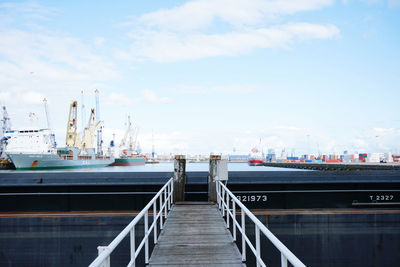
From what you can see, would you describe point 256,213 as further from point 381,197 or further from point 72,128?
point 72,128

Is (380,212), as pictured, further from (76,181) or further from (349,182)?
(76,181)

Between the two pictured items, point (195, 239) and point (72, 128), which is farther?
point (72, 128)

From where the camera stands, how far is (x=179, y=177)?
14141mm

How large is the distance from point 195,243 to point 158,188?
630cm

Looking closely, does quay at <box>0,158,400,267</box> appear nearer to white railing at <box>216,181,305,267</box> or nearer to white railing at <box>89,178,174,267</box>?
white railing at <box>89,178,174,267</box>

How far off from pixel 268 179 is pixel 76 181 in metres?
8.54

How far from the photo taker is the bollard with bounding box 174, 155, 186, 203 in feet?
46.2

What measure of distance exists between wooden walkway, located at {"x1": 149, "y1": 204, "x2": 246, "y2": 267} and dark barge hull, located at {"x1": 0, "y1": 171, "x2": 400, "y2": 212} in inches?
122

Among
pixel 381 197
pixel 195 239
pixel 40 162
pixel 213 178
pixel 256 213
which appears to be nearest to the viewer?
pixel 195 239

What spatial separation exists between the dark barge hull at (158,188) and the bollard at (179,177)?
761 mm

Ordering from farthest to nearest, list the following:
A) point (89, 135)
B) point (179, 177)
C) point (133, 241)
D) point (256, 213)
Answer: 1. point (89, 135)
2. point (179, 177)
3. point (256, 213)
4. point (133, 241)

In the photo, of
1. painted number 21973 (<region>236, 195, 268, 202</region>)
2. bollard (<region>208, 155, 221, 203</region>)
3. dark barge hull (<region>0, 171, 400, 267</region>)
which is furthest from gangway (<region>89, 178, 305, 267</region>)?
dark barge hull (<region>0, 171, 400, 267</region>)

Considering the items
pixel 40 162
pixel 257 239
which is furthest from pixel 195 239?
pixel 40 162

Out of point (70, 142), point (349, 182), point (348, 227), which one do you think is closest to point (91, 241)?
point (348, 227)
